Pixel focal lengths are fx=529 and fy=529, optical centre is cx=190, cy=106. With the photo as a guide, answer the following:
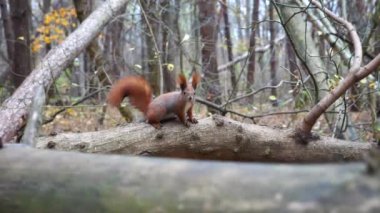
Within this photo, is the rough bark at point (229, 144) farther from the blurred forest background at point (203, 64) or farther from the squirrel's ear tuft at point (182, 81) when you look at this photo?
the blurred forest background at point (203, 64)

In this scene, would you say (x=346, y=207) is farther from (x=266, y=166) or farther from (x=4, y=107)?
(x=4, y=107)

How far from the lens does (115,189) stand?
4.95 feet

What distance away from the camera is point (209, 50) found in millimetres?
8766

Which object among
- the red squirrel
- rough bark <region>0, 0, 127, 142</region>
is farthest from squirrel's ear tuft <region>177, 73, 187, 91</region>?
rough bark <region>0, 0, 127, 142</region>

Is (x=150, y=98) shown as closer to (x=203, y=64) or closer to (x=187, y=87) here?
(x=187, y=87)

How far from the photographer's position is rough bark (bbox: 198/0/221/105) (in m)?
7.92

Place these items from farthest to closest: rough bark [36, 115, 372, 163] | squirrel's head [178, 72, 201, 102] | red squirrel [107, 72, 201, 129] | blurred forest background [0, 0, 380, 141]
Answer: blurred forest background [0, 0, 380, 141], squirrel's head [178, 72, 201, 102], red squirrel [107, 72, 201, 129], rough bark [36, 115, 372, 163]

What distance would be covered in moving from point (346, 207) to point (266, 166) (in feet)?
0.80

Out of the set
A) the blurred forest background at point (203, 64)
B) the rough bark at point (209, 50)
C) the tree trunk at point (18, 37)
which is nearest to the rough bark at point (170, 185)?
the blurred forest background at point (203, 64)

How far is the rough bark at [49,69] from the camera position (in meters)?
3.77

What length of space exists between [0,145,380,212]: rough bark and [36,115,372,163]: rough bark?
140 cm

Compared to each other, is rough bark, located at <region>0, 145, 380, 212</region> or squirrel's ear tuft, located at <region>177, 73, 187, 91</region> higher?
squirrel's ear tuft, located at <region>177, 73, 187, 91</region>

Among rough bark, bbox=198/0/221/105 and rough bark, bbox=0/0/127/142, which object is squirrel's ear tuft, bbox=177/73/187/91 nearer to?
rough bark, bbox=0/0/127/142

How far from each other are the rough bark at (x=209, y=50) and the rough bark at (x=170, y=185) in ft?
18.6
